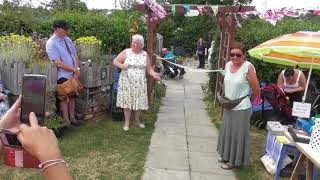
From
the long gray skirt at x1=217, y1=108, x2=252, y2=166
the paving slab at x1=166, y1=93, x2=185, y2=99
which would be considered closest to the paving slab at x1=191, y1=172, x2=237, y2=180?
the long gray skirt at x1=217, y1=108, x2=252, y2=166

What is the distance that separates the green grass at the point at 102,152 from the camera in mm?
4832

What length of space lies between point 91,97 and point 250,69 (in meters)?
3.17

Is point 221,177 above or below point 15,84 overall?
below

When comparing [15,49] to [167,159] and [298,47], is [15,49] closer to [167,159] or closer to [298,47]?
[167,159]

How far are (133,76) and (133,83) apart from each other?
113 mm

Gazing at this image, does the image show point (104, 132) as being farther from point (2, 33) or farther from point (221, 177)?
point (2, 33)

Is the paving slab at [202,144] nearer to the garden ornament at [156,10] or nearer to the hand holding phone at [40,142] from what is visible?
the garden ornament at [156,10]

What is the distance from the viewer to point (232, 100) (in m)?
5.02

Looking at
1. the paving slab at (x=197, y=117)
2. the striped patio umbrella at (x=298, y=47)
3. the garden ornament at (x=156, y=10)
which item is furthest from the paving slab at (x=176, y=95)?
the striped patio umbrella at (x=298, y=47)

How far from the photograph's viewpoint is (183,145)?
6246mm

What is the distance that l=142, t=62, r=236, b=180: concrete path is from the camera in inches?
201

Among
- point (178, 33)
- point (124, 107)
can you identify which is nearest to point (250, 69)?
point (124, 107)

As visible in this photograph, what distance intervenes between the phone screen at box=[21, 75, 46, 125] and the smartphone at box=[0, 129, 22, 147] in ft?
0.21

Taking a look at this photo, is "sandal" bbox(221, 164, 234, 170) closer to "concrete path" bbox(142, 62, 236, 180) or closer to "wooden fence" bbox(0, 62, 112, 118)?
"concrete path" bbox(142, 62, 236, 180)
